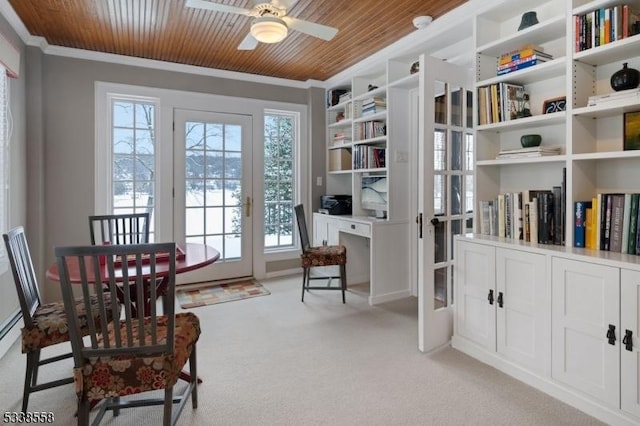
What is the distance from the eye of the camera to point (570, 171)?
2102mm

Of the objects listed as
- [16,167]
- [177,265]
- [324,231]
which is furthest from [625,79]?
[16,167]

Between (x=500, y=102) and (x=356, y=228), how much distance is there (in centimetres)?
187

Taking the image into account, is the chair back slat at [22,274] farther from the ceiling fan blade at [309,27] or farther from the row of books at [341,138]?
the row of books at [341,138]

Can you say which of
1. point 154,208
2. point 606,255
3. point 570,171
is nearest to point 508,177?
point 570,171

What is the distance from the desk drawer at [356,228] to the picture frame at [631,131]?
212 cm

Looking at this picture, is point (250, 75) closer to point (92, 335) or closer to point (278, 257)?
point (278, 257)

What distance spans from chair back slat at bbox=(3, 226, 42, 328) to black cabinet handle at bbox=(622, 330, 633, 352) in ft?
9.23

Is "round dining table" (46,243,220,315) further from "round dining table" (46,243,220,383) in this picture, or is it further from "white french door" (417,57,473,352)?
"white french door" (417,57,473,352)

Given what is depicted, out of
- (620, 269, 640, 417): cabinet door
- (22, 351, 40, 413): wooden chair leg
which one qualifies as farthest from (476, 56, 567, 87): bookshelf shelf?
(22, 351, 40, 413): wooden chair leg

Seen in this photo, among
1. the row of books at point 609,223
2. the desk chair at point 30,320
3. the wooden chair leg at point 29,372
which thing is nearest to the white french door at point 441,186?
the row of books at point 609,223

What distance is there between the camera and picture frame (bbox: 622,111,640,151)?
77.5 inches

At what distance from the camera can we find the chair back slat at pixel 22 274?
1744mm

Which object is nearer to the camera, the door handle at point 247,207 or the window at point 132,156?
the window at point 132,156

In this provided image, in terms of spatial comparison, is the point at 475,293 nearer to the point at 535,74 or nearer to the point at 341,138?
the point at 535,74
